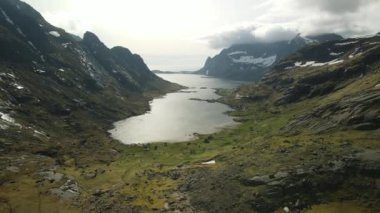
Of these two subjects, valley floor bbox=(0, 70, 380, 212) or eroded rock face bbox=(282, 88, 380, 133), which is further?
eroded rock face bbox=(282, 88, 380, 133)

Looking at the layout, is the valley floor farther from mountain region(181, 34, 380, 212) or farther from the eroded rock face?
the eroded rock face

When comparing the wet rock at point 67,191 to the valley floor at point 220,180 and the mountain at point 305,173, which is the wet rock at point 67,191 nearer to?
the valley floor at point 220,180

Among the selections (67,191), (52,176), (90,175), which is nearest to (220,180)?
(67,191)

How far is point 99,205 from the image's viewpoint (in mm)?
111688

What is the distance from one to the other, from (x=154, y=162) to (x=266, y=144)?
48677mm

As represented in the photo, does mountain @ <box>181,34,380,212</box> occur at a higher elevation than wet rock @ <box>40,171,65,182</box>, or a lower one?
higher

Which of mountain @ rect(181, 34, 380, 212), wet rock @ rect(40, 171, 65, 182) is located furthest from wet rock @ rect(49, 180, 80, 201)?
mountain @ rect(181, 34, 380, 212)

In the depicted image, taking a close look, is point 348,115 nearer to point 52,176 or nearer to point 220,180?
point 220,180

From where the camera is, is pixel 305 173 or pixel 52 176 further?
pixel 52 176

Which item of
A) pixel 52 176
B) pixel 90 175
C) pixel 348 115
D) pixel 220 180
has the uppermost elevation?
pixel 348 115

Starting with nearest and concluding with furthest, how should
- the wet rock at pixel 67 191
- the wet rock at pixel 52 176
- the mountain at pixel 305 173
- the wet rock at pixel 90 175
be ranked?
the mountain at pixel 305 173 < the wet rock at pixel 67 191 < the wet rock at pixel 52 176 < the wet rock at pixel 90 175

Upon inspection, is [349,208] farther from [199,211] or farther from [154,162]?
[154,162]

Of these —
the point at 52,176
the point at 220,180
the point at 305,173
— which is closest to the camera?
the point at 305,173

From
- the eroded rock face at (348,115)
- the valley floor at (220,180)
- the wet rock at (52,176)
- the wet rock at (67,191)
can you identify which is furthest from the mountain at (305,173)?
the wet rock at (52,176)
